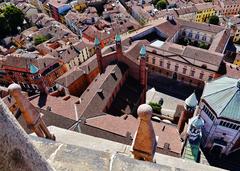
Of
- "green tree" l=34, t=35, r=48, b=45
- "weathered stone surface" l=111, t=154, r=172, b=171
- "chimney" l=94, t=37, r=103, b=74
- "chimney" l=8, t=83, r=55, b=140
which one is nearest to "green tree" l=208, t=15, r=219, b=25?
"chimney" l=94, t=37, r=103, b=74

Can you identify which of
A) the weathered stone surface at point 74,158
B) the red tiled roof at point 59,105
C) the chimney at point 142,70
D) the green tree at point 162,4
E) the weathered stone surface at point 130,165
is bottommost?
the red tiled roof at point 59,105

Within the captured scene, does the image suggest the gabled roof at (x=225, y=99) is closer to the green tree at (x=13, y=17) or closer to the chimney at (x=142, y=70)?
the chimney at (x=142, y=70)

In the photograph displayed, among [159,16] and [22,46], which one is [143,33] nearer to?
[159,16]

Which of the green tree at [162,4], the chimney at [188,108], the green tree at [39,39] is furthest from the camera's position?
the green tree at [162,4]

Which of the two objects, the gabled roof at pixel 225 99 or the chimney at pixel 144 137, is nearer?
the chimney at pixel 144 137

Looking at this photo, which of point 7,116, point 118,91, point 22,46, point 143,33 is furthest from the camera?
point 22,46

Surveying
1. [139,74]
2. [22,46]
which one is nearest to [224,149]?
[139,74]

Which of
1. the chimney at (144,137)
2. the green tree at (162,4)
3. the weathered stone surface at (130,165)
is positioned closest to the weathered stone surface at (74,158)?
the weathered stone surface at (130,165)
